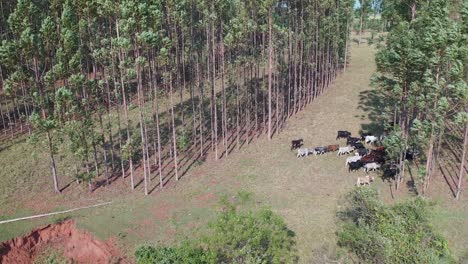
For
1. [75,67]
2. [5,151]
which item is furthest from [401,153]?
[5,151]

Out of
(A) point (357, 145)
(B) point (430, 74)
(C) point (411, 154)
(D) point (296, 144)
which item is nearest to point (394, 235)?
(B) point (430, 74)

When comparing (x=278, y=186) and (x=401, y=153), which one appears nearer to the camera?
(x=401, y=153)

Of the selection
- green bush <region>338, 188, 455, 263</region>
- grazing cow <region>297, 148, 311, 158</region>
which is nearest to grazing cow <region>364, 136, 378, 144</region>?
grazing cow <region>297, 148, 311, 158</region>

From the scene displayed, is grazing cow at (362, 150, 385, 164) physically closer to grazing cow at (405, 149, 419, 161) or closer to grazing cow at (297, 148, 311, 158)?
grazing cow at (405, 149, 419, 161)

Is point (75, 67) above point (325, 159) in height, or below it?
above

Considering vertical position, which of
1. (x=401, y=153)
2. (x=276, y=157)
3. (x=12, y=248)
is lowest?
(x=12, y=248)

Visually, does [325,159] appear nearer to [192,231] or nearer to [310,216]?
[310,216]

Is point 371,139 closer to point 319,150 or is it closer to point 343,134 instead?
point 343,134
